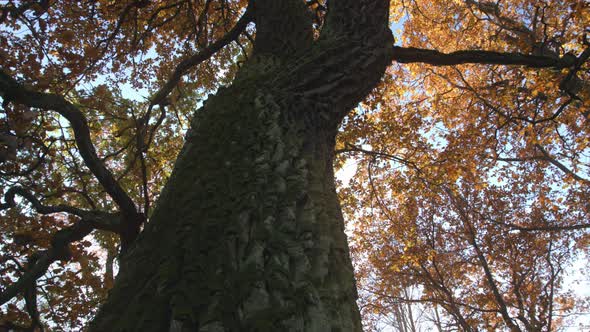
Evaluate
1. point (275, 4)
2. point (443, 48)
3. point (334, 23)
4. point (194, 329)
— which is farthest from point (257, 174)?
point (443, 48)

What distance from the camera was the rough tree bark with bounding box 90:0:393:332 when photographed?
0.93 metres

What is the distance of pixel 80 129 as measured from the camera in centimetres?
268

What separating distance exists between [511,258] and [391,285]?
4.08 m

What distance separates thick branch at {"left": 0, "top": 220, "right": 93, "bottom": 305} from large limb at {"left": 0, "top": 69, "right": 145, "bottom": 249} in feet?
0.99

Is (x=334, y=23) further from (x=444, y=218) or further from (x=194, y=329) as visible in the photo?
(x=444, y=218)

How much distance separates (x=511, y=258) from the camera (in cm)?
1020

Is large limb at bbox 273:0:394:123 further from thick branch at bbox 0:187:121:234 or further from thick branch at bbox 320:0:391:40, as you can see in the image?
thick branch at bbox 0:187:121:234

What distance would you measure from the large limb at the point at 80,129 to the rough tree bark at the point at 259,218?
1222 mm

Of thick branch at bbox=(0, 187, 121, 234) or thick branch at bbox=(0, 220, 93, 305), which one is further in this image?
thick branch at bbox=(0, 187, 121, 234)

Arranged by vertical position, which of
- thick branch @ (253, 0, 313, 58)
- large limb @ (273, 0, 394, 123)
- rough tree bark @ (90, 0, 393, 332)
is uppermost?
thick branch @ (253, 0, 313, 58)

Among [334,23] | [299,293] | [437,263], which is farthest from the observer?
[437,263]

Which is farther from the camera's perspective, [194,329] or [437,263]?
[437,263]

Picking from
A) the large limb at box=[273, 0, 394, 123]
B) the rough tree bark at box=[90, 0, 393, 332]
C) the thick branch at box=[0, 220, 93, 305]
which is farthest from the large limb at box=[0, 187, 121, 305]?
the large limb at box=[273, 0, 394, 123]

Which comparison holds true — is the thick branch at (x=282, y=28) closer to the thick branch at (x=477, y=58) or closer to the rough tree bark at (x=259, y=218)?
the rough tree bark at (x=259, y=218)
